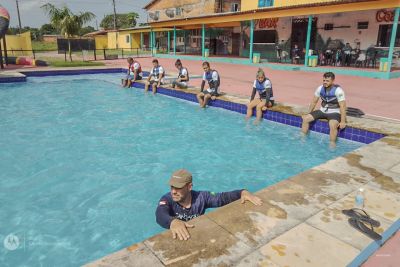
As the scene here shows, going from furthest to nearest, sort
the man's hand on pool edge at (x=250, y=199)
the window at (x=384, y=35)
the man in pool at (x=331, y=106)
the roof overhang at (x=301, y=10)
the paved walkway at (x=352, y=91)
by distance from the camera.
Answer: the window at (x=384, y=35) < the roof overhang at (x=301, y=10) < the paved walkway at (x=352, y=91) < the man in pool at (x=331, y=106) < the man's hand on pool edge at (x=250, y=199)

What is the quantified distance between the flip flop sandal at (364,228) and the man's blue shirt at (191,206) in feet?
3.74

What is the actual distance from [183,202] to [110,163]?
3506mm

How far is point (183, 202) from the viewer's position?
318 cm

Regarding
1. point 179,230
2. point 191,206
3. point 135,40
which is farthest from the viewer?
point 135,40

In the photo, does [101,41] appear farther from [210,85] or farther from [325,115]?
[325,115]

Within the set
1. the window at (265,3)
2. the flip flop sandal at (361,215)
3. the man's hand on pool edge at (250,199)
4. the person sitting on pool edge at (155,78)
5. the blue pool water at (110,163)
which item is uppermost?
the window at (265,3)

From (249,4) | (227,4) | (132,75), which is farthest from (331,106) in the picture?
(227,4)

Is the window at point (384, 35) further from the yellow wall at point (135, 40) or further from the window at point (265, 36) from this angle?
the yellow wall at point (135, 40)

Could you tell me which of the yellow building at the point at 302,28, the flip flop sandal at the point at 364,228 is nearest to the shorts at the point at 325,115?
the flip flop sandal at the point at 364,228

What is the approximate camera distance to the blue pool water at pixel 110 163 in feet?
13.6

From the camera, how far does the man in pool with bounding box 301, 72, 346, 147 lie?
21.8ft

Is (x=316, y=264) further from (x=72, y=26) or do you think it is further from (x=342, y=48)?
(x=72, y=26)

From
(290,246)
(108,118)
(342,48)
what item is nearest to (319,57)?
(342,48)

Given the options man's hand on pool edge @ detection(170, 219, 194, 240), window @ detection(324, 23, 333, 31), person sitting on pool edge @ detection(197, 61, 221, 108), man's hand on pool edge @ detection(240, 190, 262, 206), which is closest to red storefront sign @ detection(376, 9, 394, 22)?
window @ detection(324, 23, 333, 31)
